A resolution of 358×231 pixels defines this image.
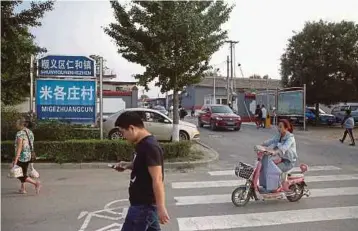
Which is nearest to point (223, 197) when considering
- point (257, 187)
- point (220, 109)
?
point (257, 187)

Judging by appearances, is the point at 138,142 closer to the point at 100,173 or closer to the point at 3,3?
the point at 100,173

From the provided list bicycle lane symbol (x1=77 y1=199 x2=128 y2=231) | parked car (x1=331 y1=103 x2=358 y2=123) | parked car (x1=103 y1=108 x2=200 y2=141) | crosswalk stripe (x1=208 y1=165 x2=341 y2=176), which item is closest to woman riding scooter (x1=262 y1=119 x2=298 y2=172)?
bicycle lane symbol (x1=77 y1=199 x2=128 y2=231)

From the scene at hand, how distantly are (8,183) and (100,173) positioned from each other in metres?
2.35

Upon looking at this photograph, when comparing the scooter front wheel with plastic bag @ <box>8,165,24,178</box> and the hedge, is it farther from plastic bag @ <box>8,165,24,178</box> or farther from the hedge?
the hedge

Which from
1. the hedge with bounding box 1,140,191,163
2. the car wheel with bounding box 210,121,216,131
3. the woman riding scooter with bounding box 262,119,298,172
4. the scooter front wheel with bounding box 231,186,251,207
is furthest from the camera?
the car wheel with bounding box 210,121,216,131

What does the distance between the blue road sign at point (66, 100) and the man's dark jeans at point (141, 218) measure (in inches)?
401

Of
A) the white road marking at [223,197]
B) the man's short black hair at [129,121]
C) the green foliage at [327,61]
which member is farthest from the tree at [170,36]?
the green foliage at [327,61]

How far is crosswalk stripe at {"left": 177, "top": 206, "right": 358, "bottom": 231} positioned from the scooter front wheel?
0.52 m

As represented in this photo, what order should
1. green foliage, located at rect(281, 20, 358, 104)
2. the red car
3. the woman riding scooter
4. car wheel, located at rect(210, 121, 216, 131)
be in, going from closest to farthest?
the woman riding scooter
the red car
car wheel, located at rect(210, 121, 216, 131)
green foliage, located at rect(281, 20, 358, 104)

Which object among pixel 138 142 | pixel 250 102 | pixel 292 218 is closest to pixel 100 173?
pixel 292 218

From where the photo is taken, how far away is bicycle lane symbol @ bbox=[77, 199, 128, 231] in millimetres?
6482

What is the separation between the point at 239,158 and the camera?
1445 cm

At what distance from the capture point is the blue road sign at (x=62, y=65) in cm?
1359

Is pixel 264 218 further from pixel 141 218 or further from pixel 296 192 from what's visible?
pixel 141 218
